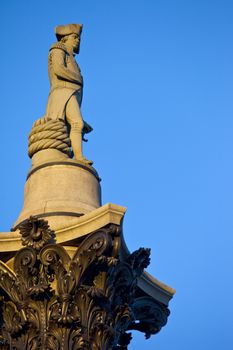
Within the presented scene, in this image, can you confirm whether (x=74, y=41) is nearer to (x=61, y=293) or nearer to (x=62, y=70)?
(x=62, y=70)

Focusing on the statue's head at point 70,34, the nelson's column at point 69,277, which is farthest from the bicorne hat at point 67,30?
the nelson's column at point 69,277

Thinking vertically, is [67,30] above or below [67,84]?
above

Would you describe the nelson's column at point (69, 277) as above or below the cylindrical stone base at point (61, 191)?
below

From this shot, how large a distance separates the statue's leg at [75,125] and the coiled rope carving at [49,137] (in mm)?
147

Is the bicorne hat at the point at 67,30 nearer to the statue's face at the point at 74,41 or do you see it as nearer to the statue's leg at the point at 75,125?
the statue's face at the point at 74,41

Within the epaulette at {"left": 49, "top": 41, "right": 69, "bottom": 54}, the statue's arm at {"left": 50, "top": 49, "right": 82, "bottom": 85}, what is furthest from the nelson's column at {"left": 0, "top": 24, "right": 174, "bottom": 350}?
the epaulette at {"left": 49, "top": 41, "right": 69, "bottom": 54}

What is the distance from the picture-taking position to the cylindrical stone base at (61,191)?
1337 cm

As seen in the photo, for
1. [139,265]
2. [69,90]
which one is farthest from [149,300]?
[69,90]

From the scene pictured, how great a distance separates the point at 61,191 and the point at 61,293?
8.90 ft

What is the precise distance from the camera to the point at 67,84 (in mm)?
16469

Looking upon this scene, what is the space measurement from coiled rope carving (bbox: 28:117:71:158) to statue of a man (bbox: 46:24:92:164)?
0.75 ft

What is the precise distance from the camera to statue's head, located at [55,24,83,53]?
1761 centimetres

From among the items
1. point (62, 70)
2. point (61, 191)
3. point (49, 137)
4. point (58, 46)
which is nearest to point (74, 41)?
point (58, 46)

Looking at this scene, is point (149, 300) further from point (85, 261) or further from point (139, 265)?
point (85, 261)
